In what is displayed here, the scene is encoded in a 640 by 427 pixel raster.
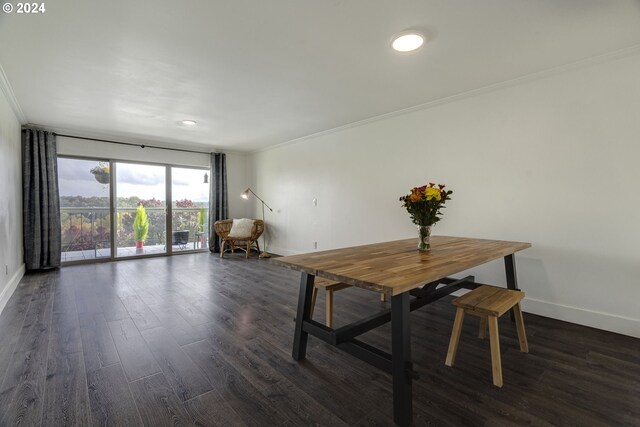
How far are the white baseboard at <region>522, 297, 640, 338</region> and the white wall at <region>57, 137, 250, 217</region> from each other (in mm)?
5767

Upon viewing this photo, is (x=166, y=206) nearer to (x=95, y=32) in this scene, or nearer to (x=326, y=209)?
(x=326, y=209)

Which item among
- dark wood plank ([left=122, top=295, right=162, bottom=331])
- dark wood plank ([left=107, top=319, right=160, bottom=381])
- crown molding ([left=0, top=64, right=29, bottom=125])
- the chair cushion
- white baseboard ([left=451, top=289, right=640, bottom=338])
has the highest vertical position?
crown molding ([left=0, top=64, right=29, bottom=125])

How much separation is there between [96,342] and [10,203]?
2.69 meters

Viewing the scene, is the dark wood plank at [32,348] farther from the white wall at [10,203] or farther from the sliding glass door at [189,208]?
the sliding glass door at [189,208]

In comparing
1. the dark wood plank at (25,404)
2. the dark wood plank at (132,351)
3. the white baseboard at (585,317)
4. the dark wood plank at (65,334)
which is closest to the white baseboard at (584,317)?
the white baseboard at (585,317)

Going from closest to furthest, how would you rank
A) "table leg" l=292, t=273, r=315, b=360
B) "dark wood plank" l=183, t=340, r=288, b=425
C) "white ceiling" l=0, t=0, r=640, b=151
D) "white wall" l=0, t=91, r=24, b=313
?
"dark wood plank" l=183, t=340, r=288, b=425
"white ceiling" l=0, t=0, r=640, b=151
"table leg" l=292, t=273, r=315, b=360
"white wall" l=0, t=91, r=24, b=313

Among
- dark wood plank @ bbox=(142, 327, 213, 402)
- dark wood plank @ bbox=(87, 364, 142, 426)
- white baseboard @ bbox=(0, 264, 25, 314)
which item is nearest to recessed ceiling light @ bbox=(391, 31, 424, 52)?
dark wood plank @ bbox=(142, 327, 213, 402)

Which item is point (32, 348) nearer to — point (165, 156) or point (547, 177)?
point (165, 156)

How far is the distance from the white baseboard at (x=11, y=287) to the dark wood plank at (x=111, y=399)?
2068 millimetres

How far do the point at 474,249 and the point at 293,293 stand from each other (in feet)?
6.84

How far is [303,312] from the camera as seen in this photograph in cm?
197

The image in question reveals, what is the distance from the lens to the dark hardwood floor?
149cm

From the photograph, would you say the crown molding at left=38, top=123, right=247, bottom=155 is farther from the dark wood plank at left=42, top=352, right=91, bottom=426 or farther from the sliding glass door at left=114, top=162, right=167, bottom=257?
the dark wood plank at left=42, top=352, right=91, bottom=426

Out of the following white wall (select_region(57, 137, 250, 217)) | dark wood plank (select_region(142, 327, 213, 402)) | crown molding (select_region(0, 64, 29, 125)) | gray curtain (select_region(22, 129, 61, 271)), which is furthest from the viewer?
white wall (select_region(57, 137, 250, 217))
